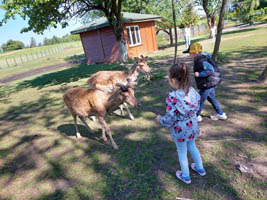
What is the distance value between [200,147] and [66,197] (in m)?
2.72

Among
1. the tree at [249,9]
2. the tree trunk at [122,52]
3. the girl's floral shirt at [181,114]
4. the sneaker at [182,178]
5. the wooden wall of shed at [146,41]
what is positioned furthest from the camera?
the tree at [249,9]

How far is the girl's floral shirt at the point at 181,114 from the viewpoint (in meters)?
2.51

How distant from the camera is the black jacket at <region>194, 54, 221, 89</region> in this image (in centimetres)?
392

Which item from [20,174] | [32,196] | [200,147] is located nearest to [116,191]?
[32,196]

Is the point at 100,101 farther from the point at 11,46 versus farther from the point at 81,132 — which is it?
the point at 11,46

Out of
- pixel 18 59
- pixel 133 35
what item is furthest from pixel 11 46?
pixel 133 35

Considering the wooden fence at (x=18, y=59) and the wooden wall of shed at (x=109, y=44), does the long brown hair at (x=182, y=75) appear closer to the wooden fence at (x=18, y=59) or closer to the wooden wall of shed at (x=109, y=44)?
the wooden wall of shed at (x=109, y=44)

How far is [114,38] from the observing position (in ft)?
63.2

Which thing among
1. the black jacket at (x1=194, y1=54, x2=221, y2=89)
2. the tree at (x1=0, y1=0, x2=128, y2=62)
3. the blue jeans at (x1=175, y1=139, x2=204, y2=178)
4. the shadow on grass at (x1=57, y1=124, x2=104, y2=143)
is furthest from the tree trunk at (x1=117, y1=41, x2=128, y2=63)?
the blue jeans at (x1=175, y1=139, x2=204, y2=178)

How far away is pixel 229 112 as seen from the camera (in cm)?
506

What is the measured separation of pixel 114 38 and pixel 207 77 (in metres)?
16.7

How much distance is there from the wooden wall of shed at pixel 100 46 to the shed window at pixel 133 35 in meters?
1.77

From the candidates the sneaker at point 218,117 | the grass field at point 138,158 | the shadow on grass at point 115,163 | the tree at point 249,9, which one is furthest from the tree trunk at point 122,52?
the tree at point 249,9

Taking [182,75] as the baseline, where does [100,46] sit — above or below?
above
